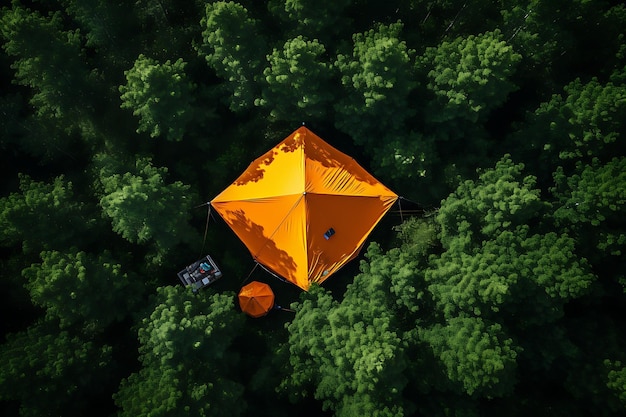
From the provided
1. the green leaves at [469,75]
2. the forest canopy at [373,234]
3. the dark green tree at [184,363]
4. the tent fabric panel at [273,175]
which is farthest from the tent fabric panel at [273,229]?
the green leaves at [469,75]

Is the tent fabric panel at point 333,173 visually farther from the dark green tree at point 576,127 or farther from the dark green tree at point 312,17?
the dark green tree at point 576,127

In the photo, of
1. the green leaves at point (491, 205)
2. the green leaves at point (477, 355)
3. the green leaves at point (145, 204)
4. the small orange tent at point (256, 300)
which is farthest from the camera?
the small orange tent at point (256, 300)

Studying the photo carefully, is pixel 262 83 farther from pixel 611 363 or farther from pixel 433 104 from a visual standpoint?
pixel 611 363

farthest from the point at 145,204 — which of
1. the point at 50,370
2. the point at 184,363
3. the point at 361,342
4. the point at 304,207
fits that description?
the point at 361,342

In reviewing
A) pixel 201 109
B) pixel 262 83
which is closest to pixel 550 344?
pixel 262 83

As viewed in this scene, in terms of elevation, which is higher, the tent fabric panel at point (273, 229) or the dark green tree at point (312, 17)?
the dark green tree at point (312, 17)

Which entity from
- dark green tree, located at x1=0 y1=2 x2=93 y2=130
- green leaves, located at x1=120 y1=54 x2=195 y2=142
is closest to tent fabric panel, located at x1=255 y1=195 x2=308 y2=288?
green leaves, located at x1=120 y1=54 x2=195 y2=142

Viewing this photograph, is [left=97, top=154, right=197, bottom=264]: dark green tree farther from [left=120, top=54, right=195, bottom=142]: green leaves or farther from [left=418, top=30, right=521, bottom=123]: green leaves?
[left=418, top=30, right=521, bottom=123]: green leaves
